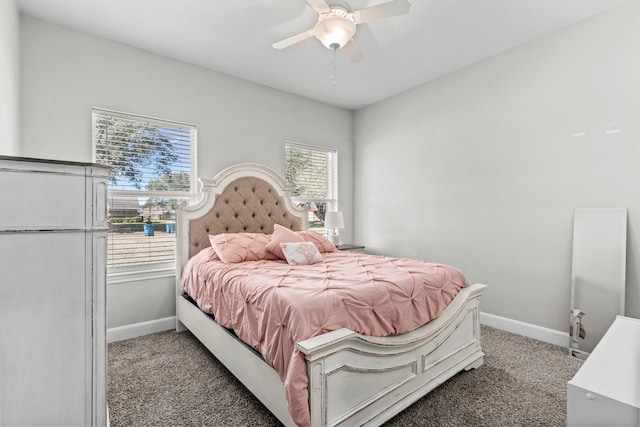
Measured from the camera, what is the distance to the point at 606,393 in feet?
3.79

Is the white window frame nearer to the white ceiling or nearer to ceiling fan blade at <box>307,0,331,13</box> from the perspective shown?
the white ceiling

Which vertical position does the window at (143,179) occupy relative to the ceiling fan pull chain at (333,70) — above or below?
below

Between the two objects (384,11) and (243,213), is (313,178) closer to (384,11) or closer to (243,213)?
(243,213)

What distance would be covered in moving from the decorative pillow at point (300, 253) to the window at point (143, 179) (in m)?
1.30

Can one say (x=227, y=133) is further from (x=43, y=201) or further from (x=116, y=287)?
(x=43, y=201)

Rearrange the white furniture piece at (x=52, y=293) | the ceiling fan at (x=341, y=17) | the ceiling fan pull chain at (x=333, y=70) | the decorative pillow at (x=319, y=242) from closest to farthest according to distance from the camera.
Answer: the white furniture piece at (x=52, y=293) < the ceiling fan at (x=341, y=17) < the ceiling fan pull chain at (x=333, y=70) < the decorative pillow at (x=319, y=242)

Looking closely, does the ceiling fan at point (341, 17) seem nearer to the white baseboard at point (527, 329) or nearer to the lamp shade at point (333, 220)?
A: the lamp shade at point (333, 220)

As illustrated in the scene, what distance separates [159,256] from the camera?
3.08 metres

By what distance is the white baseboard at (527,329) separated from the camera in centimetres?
268

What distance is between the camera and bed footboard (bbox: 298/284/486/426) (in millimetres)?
1398

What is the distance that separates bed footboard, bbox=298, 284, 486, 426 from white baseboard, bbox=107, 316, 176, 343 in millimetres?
2231

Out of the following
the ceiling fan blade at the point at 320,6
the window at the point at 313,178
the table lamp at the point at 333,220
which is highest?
the ceiling fan blade at the point at 320,6

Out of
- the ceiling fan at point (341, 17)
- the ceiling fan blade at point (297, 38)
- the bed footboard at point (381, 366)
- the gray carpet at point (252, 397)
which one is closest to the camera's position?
the bed footboard at point (381, 366)

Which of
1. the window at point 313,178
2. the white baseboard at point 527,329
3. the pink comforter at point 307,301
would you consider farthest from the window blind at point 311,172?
the white baseboard at point 527,329
